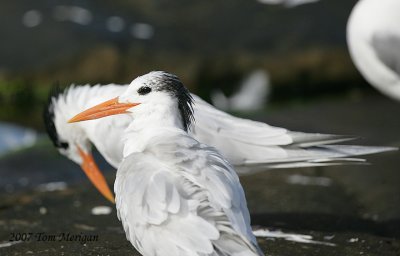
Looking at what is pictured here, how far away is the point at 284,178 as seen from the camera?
5.31 m

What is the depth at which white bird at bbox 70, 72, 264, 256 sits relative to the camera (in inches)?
112

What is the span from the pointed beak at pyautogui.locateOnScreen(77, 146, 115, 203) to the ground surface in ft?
0.43

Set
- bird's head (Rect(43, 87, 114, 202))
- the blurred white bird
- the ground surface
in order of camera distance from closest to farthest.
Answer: the ground surface < bird's head (Rect(43, 87, 114, 202)) < the blurred white bird

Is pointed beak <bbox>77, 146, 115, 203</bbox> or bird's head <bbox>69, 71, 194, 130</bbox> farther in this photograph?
pointed beak <bbox>77, 146, 115, 203</bbox>

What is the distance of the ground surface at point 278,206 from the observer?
3.93 m

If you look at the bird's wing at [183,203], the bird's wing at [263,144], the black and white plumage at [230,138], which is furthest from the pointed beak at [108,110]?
the bird's wing at [263,144]

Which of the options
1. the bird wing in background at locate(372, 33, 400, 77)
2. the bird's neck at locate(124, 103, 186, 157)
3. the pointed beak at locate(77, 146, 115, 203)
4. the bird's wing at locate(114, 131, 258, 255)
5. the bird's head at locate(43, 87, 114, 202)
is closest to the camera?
the bird's wing at locate(114, 131, 258, 255)

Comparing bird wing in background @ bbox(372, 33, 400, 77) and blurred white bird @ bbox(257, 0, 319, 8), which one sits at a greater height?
bird wing in background @ bbox(372, 33, 400, 77)

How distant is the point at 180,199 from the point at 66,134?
7.09ft

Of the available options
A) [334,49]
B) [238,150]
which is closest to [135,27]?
[334,49]

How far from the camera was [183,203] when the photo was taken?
2.93 meters

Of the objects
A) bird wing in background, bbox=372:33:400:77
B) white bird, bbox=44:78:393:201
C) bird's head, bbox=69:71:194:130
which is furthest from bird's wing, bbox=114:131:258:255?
bird wing in background, bbox=372:33:400:77

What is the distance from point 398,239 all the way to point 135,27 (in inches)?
186

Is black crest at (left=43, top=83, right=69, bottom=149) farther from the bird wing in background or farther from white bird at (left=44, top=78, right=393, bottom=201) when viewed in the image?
the bird wing in background
